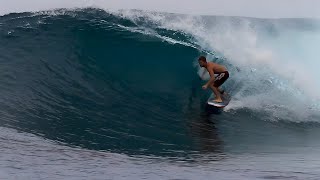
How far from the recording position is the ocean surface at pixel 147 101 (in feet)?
23.2

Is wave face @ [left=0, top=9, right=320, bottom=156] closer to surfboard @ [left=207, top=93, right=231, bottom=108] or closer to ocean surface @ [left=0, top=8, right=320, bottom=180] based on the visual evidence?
ocean surface @ [left=0, top=8, right=320, bottom=180]

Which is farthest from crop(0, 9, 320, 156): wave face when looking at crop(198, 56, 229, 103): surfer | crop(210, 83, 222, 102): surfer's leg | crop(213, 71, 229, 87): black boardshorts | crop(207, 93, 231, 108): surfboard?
crop(213, 71, 229, 87): black boardshorts

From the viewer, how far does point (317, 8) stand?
1115 inches

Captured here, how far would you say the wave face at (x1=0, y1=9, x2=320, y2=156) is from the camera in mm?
9406

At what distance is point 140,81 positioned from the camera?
40.4 ft

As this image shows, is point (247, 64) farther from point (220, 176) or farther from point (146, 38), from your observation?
point (220, 176)

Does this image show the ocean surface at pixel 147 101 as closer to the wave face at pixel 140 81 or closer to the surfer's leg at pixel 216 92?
the wave face at pixel 140 81

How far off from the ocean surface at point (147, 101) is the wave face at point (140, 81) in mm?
27

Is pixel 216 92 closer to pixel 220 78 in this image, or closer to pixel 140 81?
pixel 220 78

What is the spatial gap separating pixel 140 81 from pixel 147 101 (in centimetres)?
101

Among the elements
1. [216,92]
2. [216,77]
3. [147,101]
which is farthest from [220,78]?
[147,101]

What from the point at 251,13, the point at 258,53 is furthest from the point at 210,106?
the point at 251,13

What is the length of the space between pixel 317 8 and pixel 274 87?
17190 millimetres

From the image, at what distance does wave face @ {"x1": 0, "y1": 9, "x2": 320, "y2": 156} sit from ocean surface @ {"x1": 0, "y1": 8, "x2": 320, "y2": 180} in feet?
0.09
